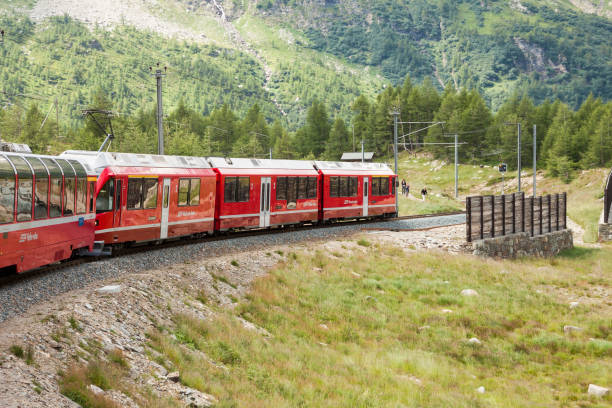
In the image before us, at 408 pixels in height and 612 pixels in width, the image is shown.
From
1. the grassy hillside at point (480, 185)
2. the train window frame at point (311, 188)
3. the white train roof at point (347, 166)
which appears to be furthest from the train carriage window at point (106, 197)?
the grassy hillside at point (480, 185)

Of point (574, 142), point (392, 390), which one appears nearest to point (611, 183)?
point (392, 390)

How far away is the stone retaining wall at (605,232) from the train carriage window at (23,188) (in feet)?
133

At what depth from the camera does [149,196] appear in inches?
811

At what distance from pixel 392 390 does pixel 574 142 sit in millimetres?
97458

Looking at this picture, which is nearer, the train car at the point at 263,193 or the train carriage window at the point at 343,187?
the train car at the point at 263,193

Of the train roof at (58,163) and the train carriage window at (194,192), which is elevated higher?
the train roof at (58,163)

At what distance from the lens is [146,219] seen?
20.5 metres

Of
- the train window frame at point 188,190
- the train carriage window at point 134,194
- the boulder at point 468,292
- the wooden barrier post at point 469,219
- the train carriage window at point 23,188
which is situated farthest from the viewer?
the wooden barrier post at point 469,219

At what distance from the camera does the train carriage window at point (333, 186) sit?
105 feet

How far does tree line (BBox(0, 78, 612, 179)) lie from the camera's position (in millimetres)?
94438

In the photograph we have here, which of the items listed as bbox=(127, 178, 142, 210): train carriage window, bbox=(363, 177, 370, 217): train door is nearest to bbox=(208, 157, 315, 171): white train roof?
bbox=(363, 177, 370, 217): train door

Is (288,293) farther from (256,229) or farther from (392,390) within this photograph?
(256,229)

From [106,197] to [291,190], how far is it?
11.4m

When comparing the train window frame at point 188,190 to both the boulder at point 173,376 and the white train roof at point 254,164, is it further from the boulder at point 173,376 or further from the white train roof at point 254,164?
the boulder at point 173,376
